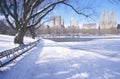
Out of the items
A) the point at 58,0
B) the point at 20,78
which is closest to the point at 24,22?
the point at 58,0

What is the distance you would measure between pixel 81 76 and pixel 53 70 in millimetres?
2263

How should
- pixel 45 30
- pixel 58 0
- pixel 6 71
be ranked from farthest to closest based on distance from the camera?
pixel 45 30, pixel 58 0, pixel 6 71

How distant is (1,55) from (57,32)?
166 meters

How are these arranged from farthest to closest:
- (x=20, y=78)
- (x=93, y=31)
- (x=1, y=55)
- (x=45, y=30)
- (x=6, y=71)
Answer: (x=93, y=31), (x=45, y=30), (x=1, y=55), (x=6, y=71), (x=20, y=78)

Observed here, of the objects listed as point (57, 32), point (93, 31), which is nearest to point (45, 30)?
point (57, 32)

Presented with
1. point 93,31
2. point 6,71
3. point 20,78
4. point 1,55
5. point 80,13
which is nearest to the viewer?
point 20,78

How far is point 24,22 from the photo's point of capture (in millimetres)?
31562

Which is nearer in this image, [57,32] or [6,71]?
[6,71]

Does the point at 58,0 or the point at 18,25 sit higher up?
the point at 58,0

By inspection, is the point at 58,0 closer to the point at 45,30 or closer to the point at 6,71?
the point at 6,71

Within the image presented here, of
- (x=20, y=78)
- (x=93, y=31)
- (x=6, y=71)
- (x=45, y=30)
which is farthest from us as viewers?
(x=93, y=31)

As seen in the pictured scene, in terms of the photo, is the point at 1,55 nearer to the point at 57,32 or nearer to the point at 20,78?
the point at 20,78

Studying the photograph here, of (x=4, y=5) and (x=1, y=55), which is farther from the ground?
(x=4, y=5)

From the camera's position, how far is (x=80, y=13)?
3269cm
